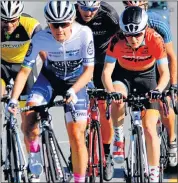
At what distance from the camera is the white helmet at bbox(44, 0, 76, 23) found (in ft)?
22.0

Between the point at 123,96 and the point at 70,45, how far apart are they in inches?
27.4

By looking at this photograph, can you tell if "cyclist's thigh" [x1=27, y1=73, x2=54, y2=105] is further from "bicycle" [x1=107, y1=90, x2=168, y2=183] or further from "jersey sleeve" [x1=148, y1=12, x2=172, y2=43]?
"jersey sleeve" [x1=148, y1=12, x2=172, y2=43]

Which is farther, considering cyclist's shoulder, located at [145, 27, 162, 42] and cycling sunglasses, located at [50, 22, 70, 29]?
cyclist's shoulder, located at [145, 27, 162, 42]

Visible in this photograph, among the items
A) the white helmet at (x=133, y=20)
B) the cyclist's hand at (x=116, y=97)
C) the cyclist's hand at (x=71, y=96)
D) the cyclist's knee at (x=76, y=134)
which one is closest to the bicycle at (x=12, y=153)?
the cyclist's knee at (x=76, y=134)

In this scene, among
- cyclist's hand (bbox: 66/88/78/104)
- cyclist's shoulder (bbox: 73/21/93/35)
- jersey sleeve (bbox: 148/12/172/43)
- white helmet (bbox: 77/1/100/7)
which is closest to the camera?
cyclist's hand (bbox: 66/88/78/104)

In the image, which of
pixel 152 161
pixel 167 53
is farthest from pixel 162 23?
pixel 152 161

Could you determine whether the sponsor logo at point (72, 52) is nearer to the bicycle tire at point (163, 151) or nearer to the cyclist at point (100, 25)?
the cyclist at point (100, 25)

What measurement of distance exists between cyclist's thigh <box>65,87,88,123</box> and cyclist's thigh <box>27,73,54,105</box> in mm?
221

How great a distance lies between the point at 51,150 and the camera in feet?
22.5

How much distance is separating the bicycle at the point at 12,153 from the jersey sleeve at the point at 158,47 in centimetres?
146

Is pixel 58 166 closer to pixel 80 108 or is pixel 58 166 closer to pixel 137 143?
pixel 80 108

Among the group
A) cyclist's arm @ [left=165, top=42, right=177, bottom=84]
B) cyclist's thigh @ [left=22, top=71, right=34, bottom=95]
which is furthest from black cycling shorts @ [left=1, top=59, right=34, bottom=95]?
cyclist's arm @ [left=165, top=42, right=177, bottom=84]

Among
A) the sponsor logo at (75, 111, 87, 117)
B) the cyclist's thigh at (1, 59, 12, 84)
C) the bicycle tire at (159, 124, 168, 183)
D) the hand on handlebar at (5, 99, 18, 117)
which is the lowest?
the bicycle tire at (159, 124, 168, 183)

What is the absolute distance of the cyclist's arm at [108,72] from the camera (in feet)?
23.3
